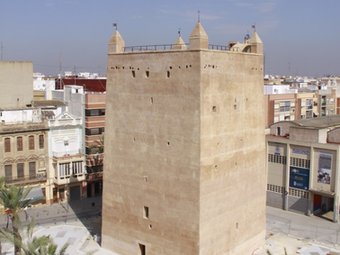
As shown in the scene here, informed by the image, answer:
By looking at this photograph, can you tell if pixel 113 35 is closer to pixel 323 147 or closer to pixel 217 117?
pixel 217 117

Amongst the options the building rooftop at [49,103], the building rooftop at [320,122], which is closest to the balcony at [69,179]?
the building rooftop at [49,103]

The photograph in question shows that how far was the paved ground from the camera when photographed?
39.4 metres

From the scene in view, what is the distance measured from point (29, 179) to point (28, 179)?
13cm

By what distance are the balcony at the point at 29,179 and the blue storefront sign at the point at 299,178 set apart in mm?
28434

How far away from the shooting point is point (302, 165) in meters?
52.6

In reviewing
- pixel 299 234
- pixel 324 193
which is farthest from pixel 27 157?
pixel 324 193

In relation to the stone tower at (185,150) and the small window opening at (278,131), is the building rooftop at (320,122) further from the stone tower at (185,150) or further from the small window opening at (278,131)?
the stone tower at (185,150)

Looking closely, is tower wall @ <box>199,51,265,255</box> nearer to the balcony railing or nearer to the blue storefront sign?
the blue storefront sign

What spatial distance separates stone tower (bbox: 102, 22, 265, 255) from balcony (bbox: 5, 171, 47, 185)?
17.8 metres

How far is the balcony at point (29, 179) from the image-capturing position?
52.3 meters

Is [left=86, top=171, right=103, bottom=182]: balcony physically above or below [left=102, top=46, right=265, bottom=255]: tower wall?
below

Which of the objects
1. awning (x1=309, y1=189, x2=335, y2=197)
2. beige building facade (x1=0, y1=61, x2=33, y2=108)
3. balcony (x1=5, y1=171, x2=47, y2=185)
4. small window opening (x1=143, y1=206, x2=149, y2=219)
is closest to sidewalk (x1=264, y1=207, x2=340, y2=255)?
awning (x1=309, y1=189, x2=335, y2=197)

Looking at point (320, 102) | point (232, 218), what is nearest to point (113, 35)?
point (232, 218)

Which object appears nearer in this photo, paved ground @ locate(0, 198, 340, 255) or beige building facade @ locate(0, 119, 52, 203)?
paved ground @ locate(0, 198, 340, 255)
